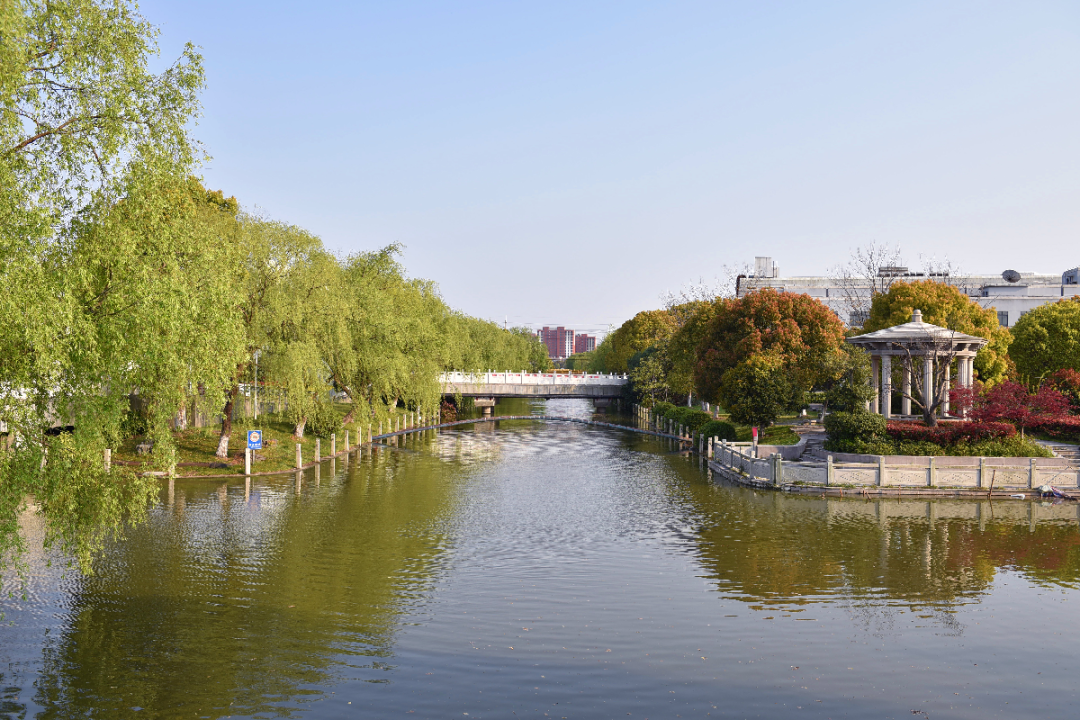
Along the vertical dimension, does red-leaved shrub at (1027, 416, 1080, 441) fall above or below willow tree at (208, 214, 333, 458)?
below

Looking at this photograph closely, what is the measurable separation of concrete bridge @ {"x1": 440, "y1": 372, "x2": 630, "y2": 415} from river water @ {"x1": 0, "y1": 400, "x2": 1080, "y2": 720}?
154 feet

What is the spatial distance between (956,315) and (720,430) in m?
15.2

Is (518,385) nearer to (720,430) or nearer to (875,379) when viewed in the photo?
(720,430)

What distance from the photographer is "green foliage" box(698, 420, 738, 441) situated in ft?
171

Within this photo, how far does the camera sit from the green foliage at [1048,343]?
5669 cm

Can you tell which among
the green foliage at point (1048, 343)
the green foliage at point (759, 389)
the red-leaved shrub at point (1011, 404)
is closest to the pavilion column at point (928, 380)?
the red-leaved shrub at point (1011, 404)

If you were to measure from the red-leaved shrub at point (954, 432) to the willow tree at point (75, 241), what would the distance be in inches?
1249

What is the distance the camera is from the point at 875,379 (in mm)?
47688

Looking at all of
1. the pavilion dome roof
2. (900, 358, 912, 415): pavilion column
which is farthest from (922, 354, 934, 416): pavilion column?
(900, 358, 912, 415): pavilion column

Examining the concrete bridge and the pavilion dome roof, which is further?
the concrete bridge

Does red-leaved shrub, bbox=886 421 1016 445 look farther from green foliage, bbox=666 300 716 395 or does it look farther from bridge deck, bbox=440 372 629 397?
bridge deck, bbox=440 372 629 397

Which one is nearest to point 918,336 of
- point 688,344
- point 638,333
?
point 688,344

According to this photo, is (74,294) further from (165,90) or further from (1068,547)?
(1068,547)

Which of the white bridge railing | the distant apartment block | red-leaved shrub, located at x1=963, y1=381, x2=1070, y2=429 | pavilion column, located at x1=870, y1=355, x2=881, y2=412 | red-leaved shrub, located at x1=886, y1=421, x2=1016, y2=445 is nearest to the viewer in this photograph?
red-leaved shrub, located at x1=886, y1=421, x2=1016, y2=445
